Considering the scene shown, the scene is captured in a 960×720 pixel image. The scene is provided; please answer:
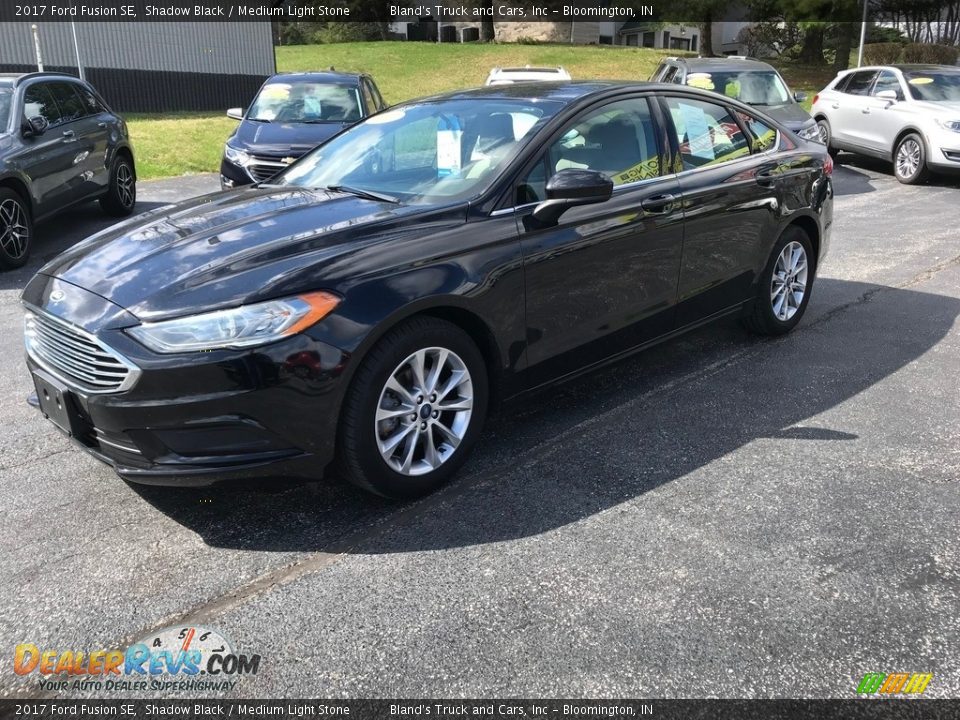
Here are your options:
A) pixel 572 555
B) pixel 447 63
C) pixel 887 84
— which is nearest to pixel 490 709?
pixel 572 555

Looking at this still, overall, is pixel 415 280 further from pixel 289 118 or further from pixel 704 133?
pixel 289 118

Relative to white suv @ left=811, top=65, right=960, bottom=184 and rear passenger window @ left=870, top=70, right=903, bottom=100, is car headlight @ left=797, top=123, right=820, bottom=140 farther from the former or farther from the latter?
rear passenger window @ left=870, top=70, right=903, bottom=100

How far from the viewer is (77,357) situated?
313 centimetres

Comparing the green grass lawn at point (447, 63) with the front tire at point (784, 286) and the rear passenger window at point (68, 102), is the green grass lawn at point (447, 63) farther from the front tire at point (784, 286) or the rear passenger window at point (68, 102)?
the front tire at point (784, 286)

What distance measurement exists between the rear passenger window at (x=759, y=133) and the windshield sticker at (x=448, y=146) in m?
1.96

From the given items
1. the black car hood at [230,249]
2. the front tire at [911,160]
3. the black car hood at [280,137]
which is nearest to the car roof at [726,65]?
the front tire at [911,160]

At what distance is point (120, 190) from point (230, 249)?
7637 mm

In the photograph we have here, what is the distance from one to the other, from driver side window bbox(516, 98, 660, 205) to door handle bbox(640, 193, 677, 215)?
12 cm

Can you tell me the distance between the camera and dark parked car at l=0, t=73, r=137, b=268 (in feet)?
24.9

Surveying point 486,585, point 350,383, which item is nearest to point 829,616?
point 486,585

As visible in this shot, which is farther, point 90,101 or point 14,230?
point 90,101

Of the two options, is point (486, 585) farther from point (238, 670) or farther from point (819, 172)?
point (819, 172)

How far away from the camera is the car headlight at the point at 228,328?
9.61ft

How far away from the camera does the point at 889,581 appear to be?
2961 millimetres
